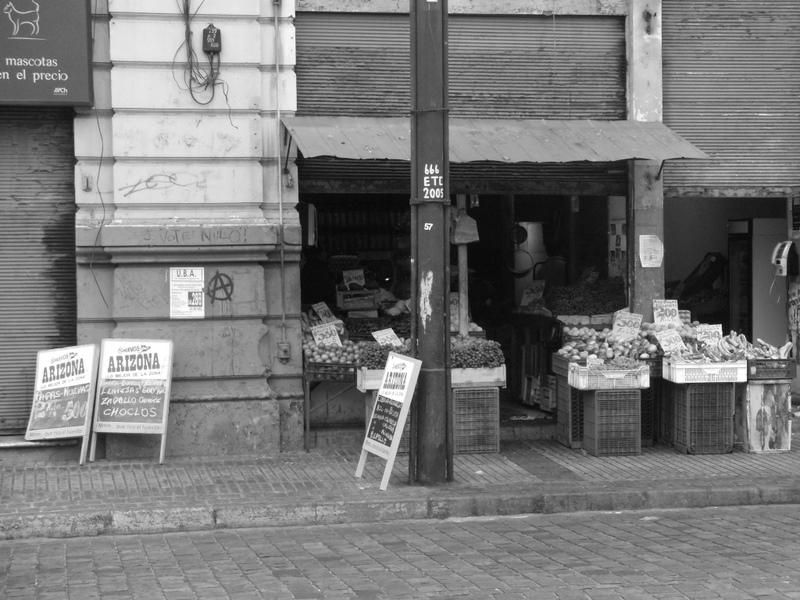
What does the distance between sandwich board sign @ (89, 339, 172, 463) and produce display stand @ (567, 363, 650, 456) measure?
13.0 ft

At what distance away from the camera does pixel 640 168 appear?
40.0 ft

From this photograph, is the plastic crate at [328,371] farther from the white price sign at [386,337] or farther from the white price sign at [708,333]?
the white price sign at [708,333]

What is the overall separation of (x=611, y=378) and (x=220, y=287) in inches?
154

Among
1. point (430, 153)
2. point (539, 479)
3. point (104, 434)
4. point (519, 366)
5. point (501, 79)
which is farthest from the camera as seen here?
point (519, 366)

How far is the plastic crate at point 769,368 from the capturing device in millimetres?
11336

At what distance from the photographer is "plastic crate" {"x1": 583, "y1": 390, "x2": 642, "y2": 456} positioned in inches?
440

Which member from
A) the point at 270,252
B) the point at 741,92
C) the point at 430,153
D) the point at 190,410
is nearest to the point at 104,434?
the point at 190,410

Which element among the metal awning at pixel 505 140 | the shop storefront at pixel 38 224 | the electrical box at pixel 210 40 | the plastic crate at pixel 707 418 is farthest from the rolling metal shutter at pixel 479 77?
the plastic crate at pixel 707 418

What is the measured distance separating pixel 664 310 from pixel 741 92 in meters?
2.53

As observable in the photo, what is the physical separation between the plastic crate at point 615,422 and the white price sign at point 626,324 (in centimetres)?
89

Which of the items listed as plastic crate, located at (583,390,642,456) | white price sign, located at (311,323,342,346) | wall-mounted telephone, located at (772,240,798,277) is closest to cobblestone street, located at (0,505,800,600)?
plastic crate, located at (583,390,642,456)

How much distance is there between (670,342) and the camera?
11.6 metres

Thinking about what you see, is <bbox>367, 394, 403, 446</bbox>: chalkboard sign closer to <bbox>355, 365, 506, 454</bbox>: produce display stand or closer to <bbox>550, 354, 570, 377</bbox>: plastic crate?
<bbox>355, 365, 506, 454</bbox>: produce display stand

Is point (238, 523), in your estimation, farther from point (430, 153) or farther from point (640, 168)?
point (640, 168)
